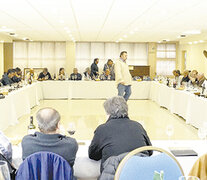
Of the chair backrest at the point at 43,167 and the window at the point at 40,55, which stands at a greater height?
the window at the point at 40,55

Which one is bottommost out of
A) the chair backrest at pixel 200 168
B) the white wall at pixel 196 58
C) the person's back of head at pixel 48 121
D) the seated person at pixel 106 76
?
the chair backrest at pixel 200 168

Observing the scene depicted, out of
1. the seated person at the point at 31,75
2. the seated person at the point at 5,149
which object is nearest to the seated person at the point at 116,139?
the seated person at the point at 5,149

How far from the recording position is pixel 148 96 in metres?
11.8

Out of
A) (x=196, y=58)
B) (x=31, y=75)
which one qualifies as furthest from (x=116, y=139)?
(x=196, y=58)

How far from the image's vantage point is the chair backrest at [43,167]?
2.08 m

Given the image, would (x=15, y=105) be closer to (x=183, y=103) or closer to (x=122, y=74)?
(x=122, y=74)

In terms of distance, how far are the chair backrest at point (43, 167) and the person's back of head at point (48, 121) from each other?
375 millimetres

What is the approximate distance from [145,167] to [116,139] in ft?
2.02

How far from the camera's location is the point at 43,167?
2.07 meters

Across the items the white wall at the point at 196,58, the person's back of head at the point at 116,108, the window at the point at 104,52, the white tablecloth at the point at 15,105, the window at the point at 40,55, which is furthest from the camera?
the window at the point at 104,52

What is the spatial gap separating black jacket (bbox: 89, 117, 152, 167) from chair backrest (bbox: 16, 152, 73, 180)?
0.48m

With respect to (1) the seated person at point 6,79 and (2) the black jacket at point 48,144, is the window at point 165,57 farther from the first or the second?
(2) the black jacket at point 48,144

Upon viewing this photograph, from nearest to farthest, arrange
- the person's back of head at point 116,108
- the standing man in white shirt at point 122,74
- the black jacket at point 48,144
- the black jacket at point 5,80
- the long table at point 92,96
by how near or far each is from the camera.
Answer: the black jacket at point 48,144 → the person's back of head at point 116,108 → the long table at point 92,96 → the standing man in white shirt at point 122,74 → the black jacket at point 5,80

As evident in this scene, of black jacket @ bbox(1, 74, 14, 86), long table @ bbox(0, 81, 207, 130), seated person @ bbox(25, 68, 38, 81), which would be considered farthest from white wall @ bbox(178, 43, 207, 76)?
black jacket @ bbox(1, 74, 14, 86)
